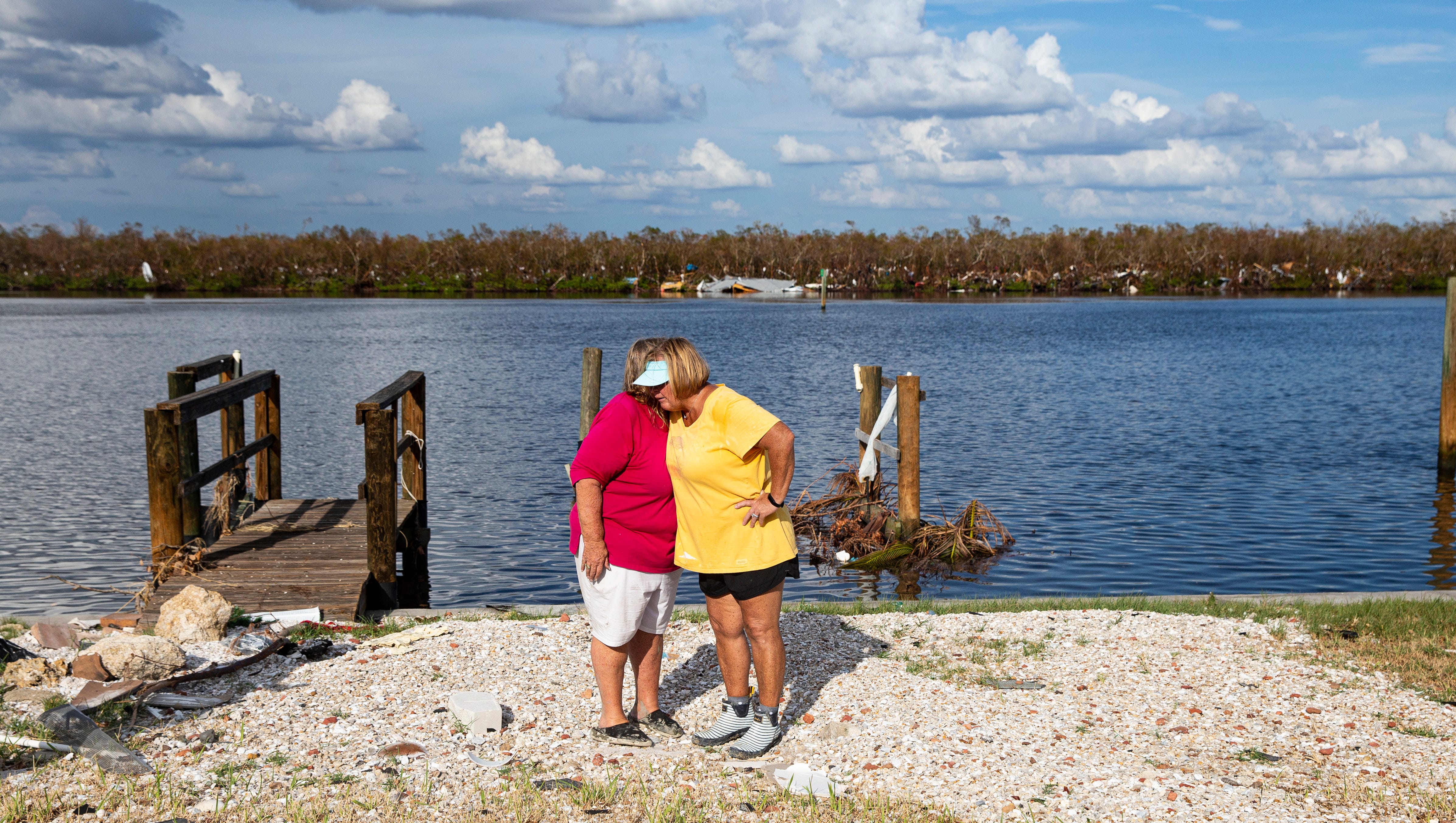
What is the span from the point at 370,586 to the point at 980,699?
5270 millimetres

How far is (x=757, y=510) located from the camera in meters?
5.06

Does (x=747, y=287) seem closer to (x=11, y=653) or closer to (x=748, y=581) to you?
(x=11, y=653)

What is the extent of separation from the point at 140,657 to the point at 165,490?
293cm

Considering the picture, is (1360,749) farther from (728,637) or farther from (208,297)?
(208,297)

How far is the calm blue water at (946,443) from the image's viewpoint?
1269cm

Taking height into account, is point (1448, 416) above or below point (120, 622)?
above

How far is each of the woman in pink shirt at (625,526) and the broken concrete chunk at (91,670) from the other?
289 centimetres

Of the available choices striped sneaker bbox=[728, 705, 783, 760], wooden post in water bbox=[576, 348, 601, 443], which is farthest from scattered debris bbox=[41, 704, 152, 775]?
wooden post in water bbox=[576, 348, 601, 443]

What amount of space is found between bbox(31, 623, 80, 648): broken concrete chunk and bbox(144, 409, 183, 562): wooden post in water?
1694 mm

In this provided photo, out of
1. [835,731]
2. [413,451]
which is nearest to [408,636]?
[835,731]

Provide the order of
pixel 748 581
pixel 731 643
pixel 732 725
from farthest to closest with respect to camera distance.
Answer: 1. pixel 732 725
2. pixel 731 643
3. pixel 748 581

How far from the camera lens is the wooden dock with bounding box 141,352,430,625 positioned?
328 inches

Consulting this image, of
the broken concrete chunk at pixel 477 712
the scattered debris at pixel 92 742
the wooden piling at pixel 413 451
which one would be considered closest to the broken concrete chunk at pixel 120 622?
the scattered debris at pixel 92 742

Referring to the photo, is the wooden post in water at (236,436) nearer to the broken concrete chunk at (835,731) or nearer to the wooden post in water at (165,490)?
the wooden post in water at (165,490)
